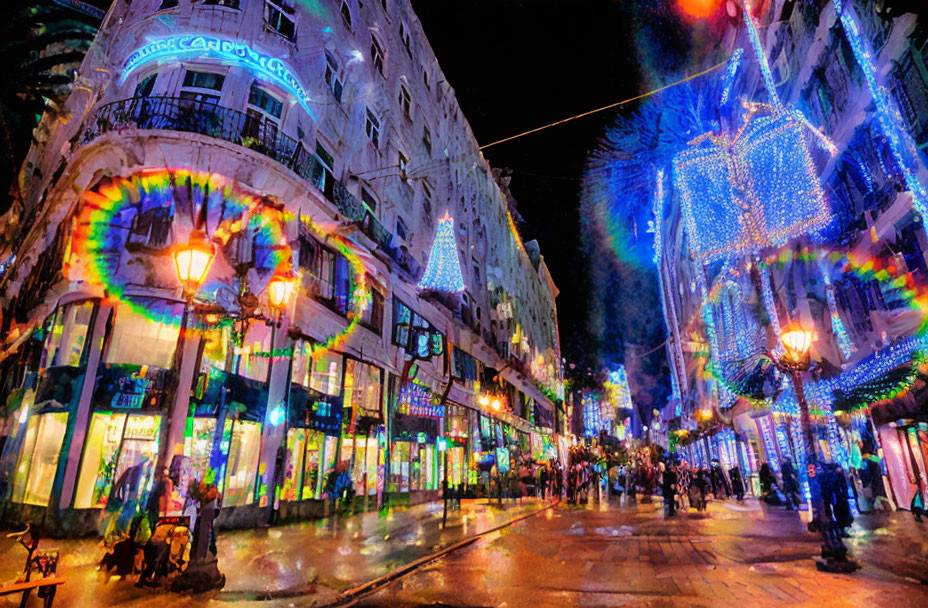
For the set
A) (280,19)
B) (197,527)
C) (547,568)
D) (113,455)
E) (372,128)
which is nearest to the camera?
(197,527)

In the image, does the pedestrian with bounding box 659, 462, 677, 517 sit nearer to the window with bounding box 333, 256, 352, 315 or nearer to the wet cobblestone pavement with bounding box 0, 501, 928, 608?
the wet cobblestone pavement with bounding box 0, 501, 928, 608

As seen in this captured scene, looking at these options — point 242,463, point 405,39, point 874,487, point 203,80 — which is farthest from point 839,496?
point 405,39

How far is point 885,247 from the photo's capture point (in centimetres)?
1417

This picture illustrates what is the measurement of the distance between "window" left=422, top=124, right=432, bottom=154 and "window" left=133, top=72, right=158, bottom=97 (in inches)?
544

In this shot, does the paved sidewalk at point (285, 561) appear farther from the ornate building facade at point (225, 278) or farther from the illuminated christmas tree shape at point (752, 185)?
the illuminated christmas tree shape at point (752, 185)

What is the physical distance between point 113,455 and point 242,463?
9.60 feet

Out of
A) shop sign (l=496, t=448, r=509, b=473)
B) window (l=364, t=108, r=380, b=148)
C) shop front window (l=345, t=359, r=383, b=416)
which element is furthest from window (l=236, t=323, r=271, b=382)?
shop sign (l=496, t=448, r=509, b=473)

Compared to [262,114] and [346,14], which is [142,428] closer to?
[262,114]

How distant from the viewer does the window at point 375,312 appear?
18.3 m

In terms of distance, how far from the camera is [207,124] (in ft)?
43.1

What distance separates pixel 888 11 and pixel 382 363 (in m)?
18.9

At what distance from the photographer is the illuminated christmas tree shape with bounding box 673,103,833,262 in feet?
46.1

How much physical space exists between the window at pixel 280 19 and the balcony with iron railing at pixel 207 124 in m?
3.54

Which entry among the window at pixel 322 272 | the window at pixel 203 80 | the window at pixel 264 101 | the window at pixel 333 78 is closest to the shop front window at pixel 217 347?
the window at pixel 322 272
